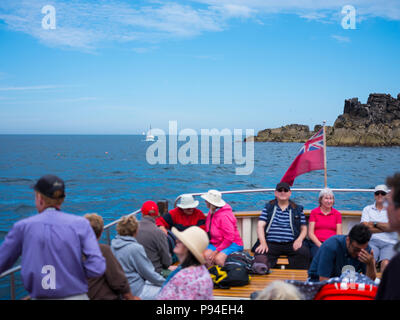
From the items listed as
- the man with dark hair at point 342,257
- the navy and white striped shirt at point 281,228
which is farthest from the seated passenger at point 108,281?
the navy and white striped shirt at point 281,228

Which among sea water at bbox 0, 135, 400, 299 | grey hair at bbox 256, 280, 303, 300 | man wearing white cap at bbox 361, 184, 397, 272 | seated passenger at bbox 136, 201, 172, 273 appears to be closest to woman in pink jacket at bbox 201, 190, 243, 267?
seated passenger at bbox 136, 201, 172, 273

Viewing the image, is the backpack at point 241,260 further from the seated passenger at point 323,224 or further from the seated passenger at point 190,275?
the seated passenger at point 190,275

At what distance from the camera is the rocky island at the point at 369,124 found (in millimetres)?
106750

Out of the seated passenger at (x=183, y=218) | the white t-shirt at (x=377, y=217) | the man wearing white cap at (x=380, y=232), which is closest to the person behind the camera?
the man wearing white cap at (x=380, y=232)

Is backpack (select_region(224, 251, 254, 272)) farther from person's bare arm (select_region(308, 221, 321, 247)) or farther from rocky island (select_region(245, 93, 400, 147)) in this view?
rocky island (select_region(245, 93, 400, 147))

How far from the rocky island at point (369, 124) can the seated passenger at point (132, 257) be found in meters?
107

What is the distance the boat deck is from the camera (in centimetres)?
449

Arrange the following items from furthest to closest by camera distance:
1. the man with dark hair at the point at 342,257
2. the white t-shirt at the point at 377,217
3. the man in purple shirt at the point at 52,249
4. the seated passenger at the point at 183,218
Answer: the seated passenger at the point at 183,218 < the white t-shirt at the point at 377,217 < the man with dark hair at the point at 342,257 < the man in purple shirt at the point at 52,249

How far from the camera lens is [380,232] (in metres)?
5.28

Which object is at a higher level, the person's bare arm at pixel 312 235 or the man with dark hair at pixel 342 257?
the man with dark hair at pixel 342 257

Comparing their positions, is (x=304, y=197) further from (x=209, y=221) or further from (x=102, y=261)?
(x=102, y=261)

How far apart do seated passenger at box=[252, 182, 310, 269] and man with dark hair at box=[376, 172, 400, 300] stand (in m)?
3.75

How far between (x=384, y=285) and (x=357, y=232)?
69.9 inches

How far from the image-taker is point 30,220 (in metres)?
2.62
